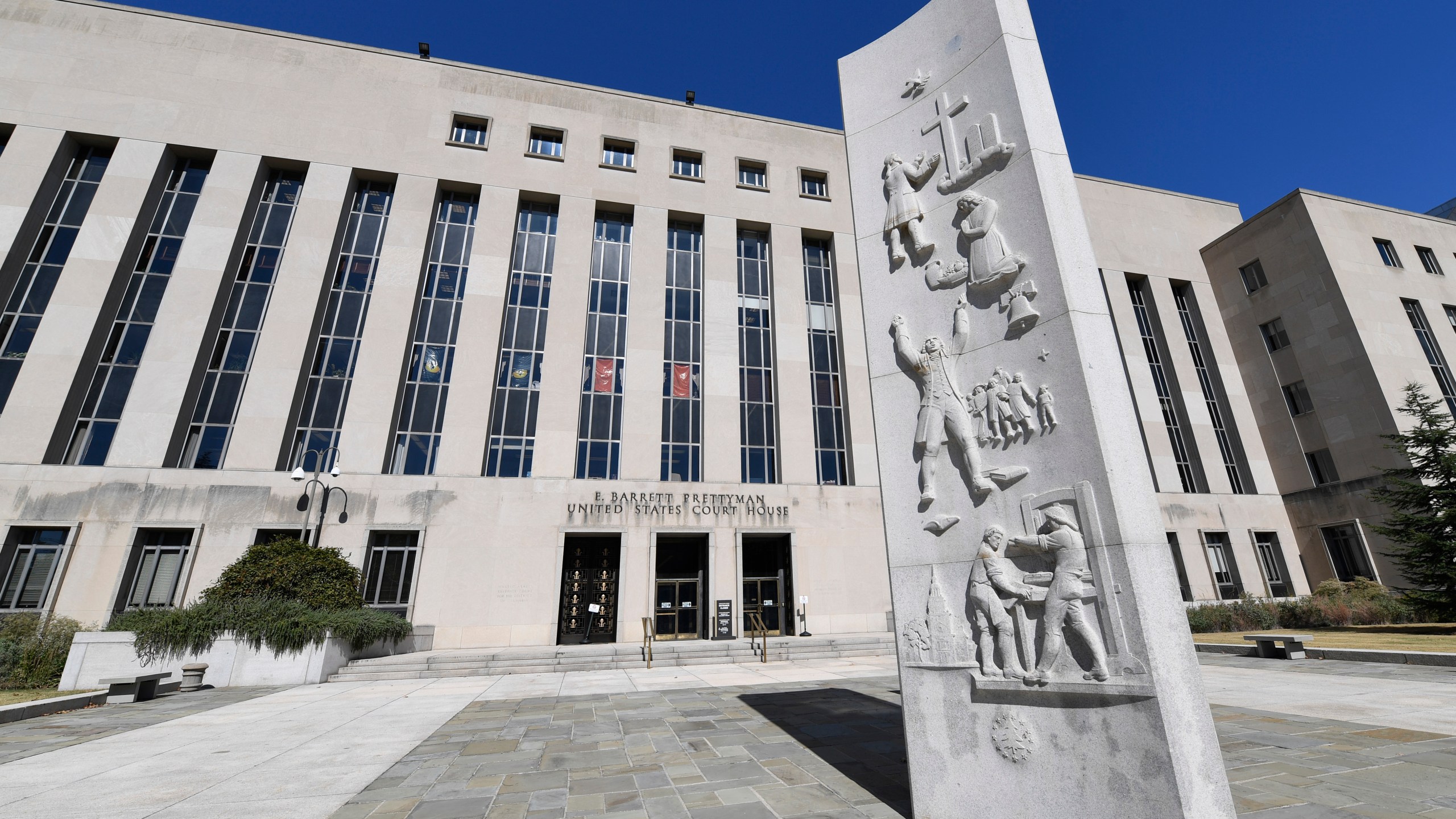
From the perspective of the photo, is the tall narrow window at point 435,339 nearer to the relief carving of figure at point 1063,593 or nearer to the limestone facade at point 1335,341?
the relief carving of figure at point 1063,593

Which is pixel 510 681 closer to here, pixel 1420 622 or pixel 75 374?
pixel 75 374

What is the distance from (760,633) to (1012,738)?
2092 cm

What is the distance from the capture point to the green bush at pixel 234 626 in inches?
579

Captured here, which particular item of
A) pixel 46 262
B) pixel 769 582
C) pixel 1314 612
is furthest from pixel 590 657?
pixel 1314 612

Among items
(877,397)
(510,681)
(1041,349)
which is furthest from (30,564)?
(1041,349)

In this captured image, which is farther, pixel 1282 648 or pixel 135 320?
pixel 135 320

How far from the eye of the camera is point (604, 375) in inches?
1045

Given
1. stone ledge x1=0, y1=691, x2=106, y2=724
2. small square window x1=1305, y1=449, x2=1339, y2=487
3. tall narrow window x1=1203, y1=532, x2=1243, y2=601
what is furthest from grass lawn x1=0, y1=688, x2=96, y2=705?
small square window x1=1305, y1=449, x2=1339, y2=487

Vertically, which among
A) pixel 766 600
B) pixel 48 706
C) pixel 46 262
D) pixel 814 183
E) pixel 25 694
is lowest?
pixel 25 694

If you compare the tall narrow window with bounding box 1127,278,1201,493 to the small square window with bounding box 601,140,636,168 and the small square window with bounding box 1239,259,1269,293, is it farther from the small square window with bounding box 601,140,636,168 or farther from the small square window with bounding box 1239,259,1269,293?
the small square window with bounding box 601,140,636,168

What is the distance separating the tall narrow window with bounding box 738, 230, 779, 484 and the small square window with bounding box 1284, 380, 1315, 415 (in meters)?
30.4

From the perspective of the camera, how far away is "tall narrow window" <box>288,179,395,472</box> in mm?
23344

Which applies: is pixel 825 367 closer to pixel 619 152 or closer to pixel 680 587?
pixel 680 587

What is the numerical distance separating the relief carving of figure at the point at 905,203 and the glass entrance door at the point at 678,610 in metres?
20.7
